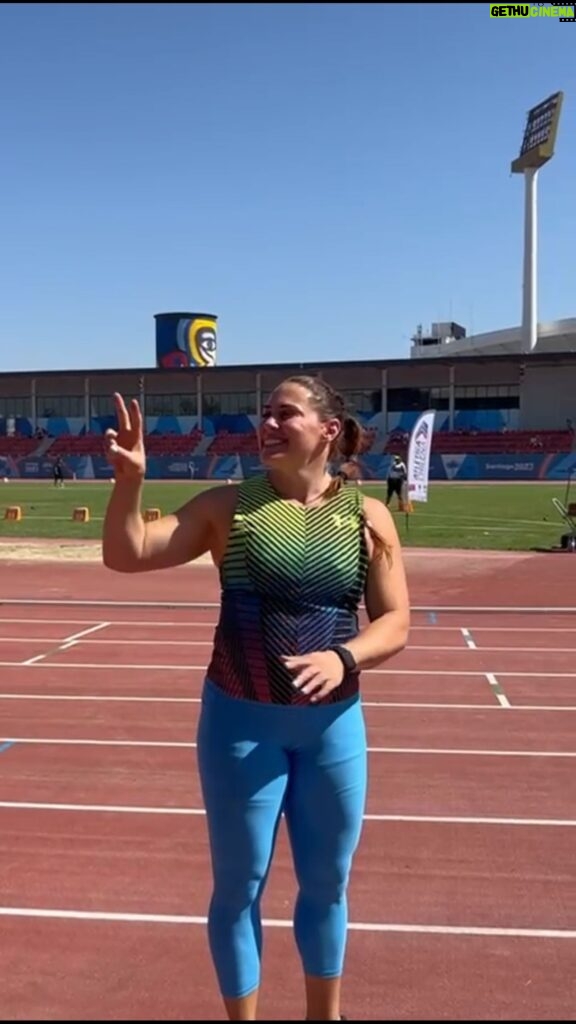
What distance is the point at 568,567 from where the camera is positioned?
18.2 metres

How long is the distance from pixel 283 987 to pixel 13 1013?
0.98m

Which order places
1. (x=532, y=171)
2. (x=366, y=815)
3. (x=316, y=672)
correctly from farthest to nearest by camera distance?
1. (x=532, y=171)
2. (x=366, y=815)
3. (x=316, y=672)

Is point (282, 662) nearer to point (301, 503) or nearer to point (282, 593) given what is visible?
point (282, 593)

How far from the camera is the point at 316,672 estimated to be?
8.73 ft

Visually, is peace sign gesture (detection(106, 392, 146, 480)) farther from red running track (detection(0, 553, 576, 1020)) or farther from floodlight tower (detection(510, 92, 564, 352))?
floodlight tower (detection(510, 92, 564, 352))

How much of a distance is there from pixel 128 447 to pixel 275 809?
1.09m

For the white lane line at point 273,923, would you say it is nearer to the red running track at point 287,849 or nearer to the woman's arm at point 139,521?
the red running track at point 287,849

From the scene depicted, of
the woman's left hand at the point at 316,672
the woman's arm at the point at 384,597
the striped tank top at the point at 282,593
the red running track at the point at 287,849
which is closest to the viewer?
the woman's left hand at the point at 316,672

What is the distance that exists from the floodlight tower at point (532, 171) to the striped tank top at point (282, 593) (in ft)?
264

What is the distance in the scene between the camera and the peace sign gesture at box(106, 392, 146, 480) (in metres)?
2.86

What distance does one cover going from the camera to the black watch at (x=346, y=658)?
108 inches

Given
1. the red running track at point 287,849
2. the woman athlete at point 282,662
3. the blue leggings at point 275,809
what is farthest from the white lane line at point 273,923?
the blue leggings at point 275,809

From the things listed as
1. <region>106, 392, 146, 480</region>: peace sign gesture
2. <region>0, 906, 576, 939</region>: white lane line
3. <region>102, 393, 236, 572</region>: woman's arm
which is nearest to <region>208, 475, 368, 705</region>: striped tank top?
<region>102, 393, 236, 572</region>: woman's arm

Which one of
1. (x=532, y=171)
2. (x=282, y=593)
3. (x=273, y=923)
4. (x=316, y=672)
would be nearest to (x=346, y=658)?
(x=316, y=672)
